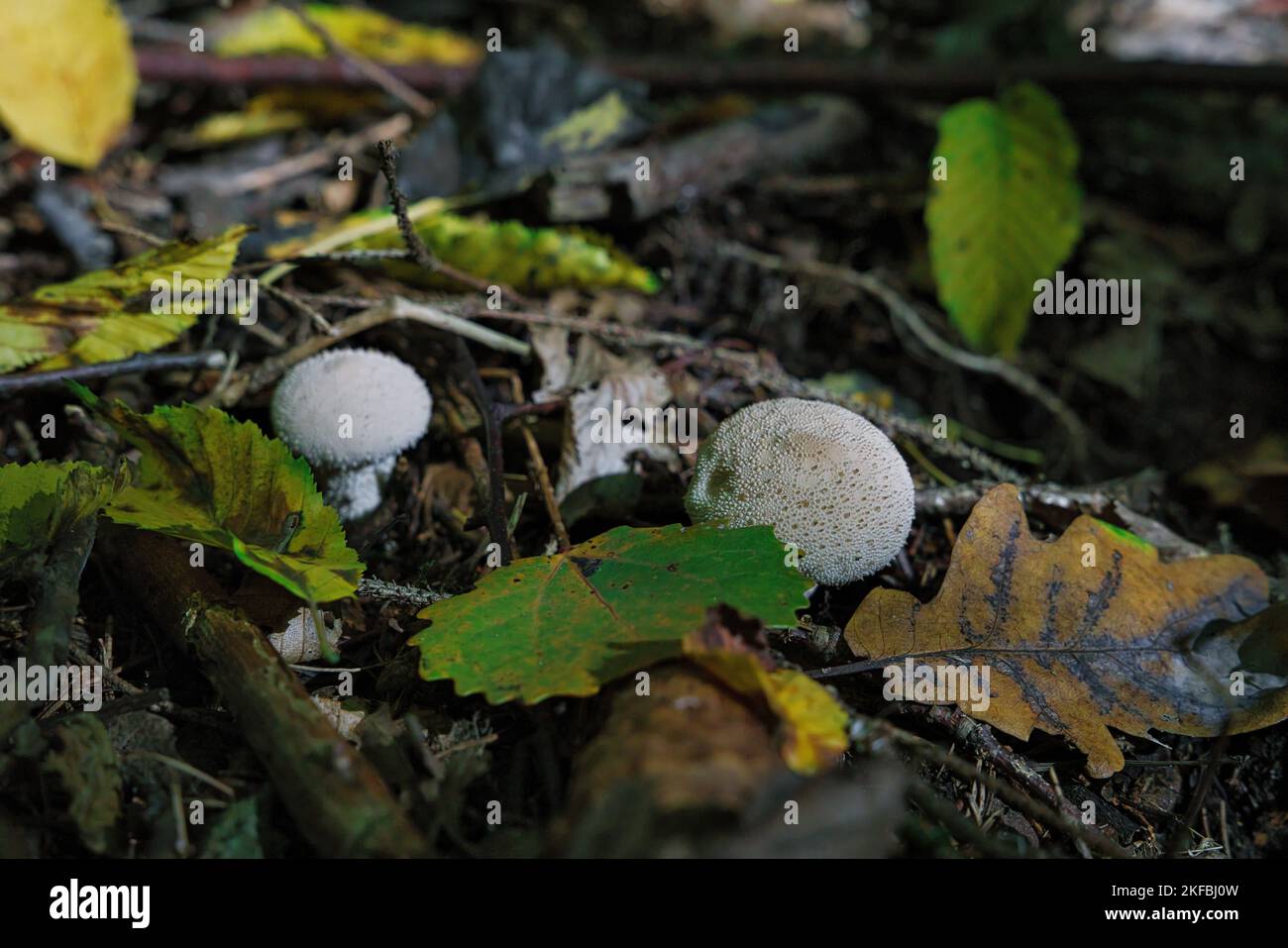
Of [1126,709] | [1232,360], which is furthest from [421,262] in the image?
[1232,360]

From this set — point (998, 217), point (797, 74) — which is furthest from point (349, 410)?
point (797, 74)

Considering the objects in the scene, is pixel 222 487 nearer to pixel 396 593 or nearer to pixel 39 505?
pixel 39 505

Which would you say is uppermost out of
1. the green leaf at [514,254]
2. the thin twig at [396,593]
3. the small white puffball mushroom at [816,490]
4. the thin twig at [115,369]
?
the green leaf at [514,254]

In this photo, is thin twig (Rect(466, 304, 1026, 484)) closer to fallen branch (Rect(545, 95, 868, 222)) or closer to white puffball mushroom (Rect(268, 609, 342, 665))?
fallen branch (Rect(545, 95, 868, 222))

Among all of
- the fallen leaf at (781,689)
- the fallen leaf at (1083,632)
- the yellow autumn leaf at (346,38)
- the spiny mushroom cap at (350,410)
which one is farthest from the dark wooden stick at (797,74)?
the fallen leaf at (781,689)

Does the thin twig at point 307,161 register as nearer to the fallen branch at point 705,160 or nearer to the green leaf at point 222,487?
the fallen branch at point 705,160

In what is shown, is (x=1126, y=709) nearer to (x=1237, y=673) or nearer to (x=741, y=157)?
(x=1237, y=673)
